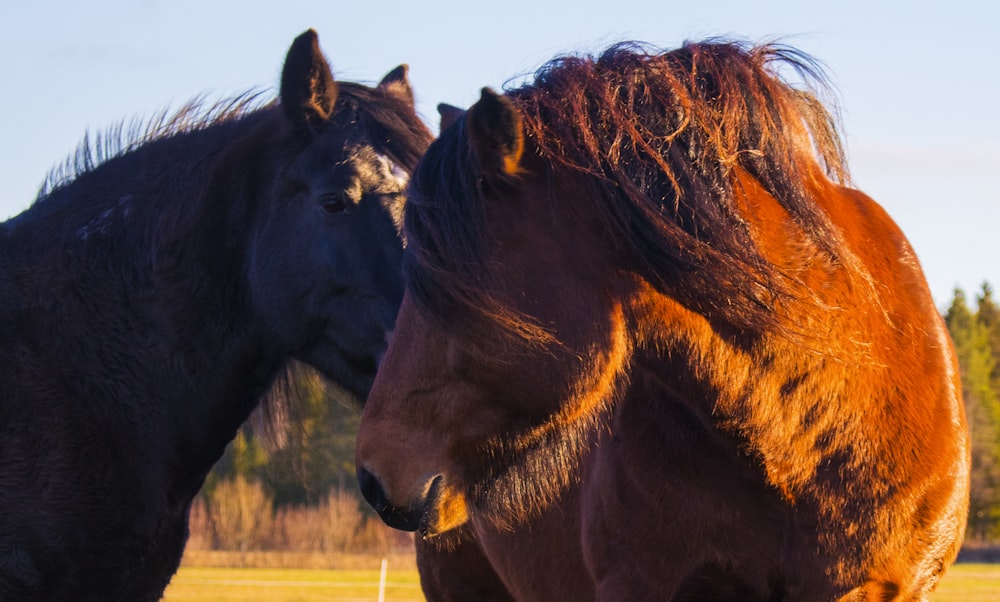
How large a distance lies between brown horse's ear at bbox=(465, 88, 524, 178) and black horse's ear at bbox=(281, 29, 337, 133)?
1.77 m

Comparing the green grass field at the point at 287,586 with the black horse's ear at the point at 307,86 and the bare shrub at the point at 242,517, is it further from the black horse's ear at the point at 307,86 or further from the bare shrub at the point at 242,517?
the black horse's ear at the point at 307,86

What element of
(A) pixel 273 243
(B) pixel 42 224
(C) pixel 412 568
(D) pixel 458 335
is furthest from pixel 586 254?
(C) pixel 412 568

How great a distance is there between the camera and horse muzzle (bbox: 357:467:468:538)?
8.04ft

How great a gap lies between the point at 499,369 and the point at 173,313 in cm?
197

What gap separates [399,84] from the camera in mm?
4684

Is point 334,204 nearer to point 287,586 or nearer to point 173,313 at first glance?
point 173,313

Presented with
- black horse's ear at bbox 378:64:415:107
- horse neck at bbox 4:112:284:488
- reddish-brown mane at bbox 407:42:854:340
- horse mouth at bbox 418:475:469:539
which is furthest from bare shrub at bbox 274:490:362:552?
reddish-brown mane at bbox 407:42:854:340

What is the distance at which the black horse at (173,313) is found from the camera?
367cm

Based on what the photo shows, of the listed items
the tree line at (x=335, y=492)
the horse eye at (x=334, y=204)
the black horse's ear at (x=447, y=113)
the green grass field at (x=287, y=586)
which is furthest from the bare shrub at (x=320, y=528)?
the black horse's ear at (x=447, y=113)

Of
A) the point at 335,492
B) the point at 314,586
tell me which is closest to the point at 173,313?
the point at 314,586

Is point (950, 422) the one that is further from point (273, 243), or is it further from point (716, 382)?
point (273, 243)

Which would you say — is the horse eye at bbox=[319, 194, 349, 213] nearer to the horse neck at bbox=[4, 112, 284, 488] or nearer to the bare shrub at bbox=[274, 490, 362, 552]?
the horse neck at bbox=[4, 112, 284, 488]

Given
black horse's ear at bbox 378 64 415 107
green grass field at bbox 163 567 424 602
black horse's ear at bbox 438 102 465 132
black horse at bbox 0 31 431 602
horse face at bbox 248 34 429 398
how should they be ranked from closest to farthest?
black horse's ear at bbox 438 102 465 132 → black horse at bbox 0 31 431 602 → horse face at bbox 248 34 429 398 → black horse's ear at bbox 378 64 415 107 → green grass field at bbox 163 567 424 602

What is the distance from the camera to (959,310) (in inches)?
2712
